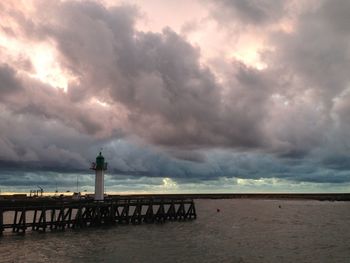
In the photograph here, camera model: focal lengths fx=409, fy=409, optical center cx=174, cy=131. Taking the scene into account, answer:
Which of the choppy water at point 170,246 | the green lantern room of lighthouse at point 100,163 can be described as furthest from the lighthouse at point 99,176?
the choppy water at point 170,246

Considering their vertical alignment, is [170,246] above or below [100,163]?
below

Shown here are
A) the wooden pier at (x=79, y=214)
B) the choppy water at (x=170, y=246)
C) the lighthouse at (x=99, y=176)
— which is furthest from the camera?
the lighthouse at (x=99, y=176)

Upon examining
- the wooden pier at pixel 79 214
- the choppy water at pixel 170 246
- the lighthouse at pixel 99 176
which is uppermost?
the lighthouse at pixel 99 176

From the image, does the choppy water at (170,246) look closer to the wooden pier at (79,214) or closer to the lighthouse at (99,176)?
the wooden pier at (79,214)

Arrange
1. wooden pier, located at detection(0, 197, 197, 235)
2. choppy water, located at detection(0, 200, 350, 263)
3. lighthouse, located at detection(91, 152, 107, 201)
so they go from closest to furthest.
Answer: choppy water, located at detection(0, 200, 350, 263) < wooden pier, located at detection(0, 197, 197, 235) < lighthouse, located at detection(91, 152, 107, 201)

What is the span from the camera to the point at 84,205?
1967 inches

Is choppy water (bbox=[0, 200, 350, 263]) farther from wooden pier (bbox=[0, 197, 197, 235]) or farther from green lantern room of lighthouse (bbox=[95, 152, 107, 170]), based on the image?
green lantern room of lighthouse (bbox=[95, 152, 107, 170])

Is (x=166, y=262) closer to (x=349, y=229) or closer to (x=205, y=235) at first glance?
(x=205, y=235)

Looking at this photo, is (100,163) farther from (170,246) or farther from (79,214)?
(170,246)

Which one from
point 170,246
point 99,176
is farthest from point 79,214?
point 170,246

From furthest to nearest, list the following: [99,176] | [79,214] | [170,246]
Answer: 1. [99,176]
2. [79,214]
3. [170,246]

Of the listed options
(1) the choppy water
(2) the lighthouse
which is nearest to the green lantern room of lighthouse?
(2) the lighthouse

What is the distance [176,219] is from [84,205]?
1939 centimetres

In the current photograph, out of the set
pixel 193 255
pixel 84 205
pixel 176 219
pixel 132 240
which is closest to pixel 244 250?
pixel 193 255
